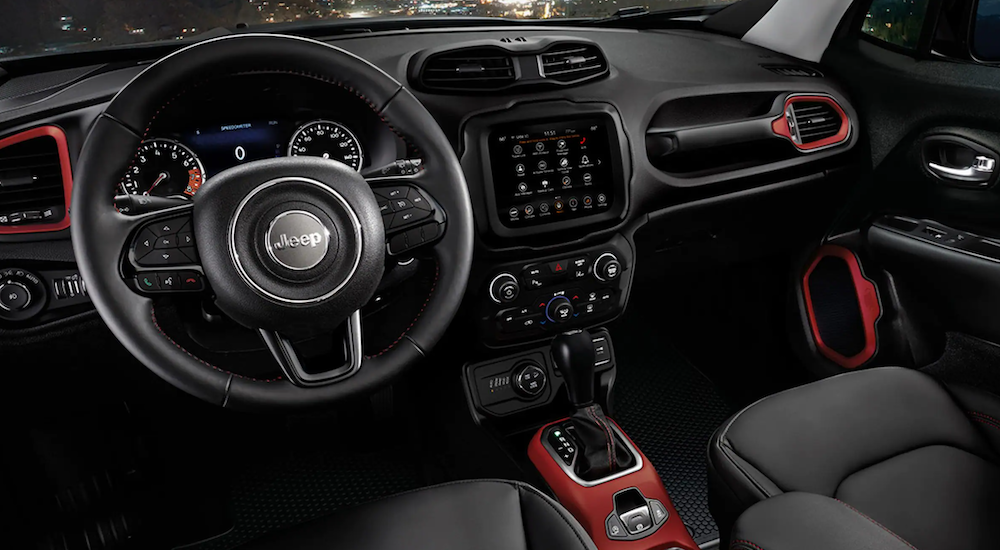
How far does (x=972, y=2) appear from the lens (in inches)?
71.4

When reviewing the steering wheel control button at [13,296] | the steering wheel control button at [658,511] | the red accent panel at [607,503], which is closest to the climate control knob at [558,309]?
the red accent panel at [607,503]

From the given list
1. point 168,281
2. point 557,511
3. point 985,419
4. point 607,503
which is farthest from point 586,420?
point 168,281

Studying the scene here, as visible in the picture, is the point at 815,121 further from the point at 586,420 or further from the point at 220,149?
the point at 220,149

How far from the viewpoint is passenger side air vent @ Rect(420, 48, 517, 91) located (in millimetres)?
1559

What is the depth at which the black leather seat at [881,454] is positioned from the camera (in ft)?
3.90

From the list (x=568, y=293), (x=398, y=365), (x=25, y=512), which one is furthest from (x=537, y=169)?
(x=25, y=512)

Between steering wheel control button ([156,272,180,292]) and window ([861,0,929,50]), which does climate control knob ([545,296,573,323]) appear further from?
window ([861,0,929,50])

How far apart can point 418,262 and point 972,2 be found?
1518mm

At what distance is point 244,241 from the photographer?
3.26ft

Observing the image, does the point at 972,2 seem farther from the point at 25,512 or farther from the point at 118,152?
the point at 25,512

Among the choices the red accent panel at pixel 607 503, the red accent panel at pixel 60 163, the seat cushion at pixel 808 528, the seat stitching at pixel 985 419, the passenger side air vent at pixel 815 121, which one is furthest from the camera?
the passenger side air vent at pixel 815 121

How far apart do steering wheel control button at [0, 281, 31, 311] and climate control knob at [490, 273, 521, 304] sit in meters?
0.88

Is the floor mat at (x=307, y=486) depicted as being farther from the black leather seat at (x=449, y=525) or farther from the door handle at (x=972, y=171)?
the door handle at (x=972, y=171)

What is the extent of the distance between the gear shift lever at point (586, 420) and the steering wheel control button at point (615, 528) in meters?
0.10
